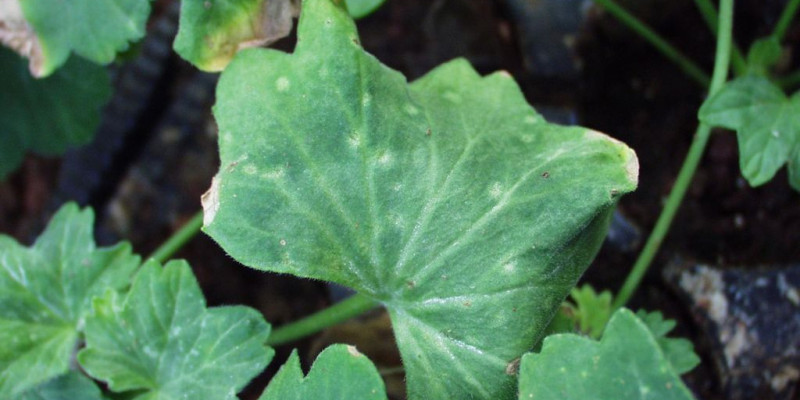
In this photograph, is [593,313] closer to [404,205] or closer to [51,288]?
[404,205]

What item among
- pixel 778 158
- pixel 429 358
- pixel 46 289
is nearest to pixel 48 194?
pixel 46 289

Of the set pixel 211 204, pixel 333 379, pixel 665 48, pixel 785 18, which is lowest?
pixel 333 379

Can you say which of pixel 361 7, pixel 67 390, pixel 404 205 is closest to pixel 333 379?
pixel 404 205

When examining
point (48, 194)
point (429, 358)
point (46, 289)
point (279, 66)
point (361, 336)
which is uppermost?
point (279, 66)

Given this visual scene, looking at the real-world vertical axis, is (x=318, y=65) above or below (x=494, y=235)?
above

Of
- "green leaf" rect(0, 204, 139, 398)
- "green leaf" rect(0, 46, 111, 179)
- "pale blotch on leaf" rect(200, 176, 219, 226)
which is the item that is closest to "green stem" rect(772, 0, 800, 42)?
"pale blotch on leaf" rect(200, 176, 219, 226)

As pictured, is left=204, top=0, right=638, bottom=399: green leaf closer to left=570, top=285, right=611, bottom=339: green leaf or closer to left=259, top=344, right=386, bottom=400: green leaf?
left=259, top=344, right=386, bottom=400: green leaf

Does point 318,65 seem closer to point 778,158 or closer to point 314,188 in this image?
point 314,188
